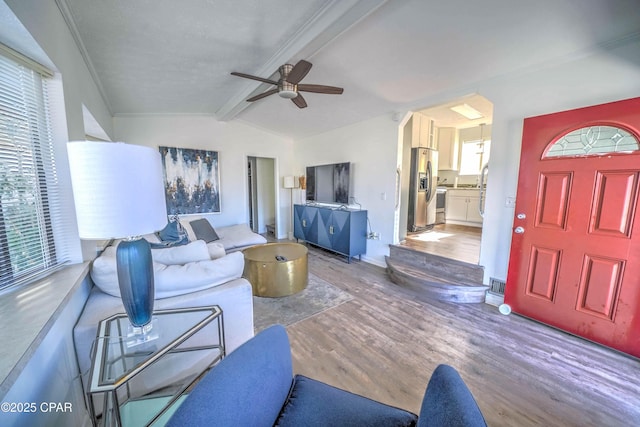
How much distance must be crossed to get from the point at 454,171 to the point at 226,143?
5621 millimetres

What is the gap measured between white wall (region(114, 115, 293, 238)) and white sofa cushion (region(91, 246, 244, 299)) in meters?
Result: 3.34

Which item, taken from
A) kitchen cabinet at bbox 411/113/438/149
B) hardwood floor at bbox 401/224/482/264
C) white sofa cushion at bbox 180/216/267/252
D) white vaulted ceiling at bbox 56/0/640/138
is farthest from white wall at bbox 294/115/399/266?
white sofa cushion at bbox 180/216/267/252

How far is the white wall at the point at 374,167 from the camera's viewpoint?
12.1 ft

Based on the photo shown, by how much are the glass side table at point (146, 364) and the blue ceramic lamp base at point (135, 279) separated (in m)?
0.11

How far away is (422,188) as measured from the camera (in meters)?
4.57

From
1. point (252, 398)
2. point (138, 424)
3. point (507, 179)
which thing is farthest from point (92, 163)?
point (507, 179)

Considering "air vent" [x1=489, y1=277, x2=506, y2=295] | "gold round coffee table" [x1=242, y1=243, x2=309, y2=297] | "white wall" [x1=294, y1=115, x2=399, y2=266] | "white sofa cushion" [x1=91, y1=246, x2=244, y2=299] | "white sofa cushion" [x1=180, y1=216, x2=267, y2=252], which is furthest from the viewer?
"white sofa cushion" [x1=180, y1=216, x2=267, y2=252]

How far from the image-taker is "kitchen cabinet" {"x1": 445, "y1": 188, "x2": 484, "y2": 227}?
538 cm

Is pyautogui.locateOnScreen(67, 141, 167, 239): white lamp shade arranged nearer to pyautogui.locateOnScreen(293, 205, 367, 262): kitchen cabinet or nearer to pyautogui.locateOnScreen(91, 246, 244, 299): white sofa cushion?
pyautogui.locateOnScreen(91, 246, 244, 299): white sofa cushion

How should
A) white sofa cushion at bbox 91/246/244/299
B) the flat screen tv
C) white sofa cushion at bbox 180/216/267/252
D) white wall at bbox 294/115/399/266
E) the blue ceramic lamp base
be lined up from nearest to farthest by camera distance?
the blue ceramic lamp base < white sofa cushion at bbox 91/246/244/299 < white wall at bbox 294/115/399/266 < white sofa cushion at bbox 180/216/267/252 < the flat screen tv

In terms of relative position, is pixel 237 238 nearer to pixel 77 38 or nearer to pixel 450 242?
pixel 77 38

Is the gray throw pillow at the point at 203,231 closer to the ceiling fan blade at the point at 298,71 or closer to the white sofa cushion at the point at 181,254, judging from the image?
the white sofa cushion at the point at 181,254

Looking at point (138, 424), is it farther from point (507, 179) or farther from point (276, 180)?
point (276, 180)

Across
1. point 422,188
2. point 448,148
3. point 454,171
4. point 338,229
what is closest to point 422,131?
point 422,188
